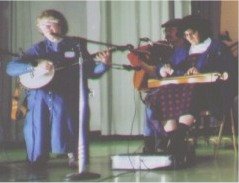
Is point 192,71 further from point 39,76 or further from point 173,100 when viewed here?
point 39,76

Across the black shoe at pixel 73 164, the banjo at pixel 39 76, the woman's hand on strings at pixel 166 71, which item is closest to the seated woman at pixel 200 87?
the woman's hand on strings at pixel 166 71

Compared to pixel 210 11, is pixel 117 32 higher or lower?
lower

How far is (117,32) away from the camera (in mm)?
5043

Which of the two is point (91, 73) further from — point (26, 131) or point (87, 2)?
point (87, 2)

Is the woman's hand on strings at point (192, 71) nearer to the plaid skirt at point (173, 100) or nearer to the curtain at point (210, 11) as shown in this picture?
the plaid skirt at point (173, 100)

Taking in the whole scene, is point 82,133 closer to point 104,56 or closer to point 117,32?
point 104,56

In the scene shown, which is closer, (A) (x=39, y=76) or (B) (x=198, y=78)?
(B) (x=198, y=78)

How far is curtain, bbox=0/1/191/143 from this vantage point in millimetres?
4922

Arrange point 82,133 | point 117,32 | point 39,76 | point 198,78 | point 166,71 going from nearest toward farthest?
point 82,133 → point 198,78 → point 39,76 → point 166,71 → point 117,32

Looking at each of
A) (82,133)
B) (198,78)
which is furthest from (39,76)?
(198,78)

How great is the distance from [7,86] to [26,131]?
1.48 m

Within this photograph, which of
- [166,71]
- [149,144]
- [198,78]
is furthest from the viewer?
[149,144]

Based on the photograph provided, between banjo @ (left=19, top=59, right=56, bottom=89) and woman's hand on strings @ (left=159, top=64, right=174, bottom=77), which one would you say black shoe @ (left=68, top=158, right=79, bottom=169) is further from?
woman's hand on strings @ (left=159, top=64, right=174, bottom=77)

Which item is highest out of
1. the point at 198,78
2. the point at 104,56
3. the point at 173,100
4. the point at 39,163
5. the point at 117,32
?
the point at 117,32
